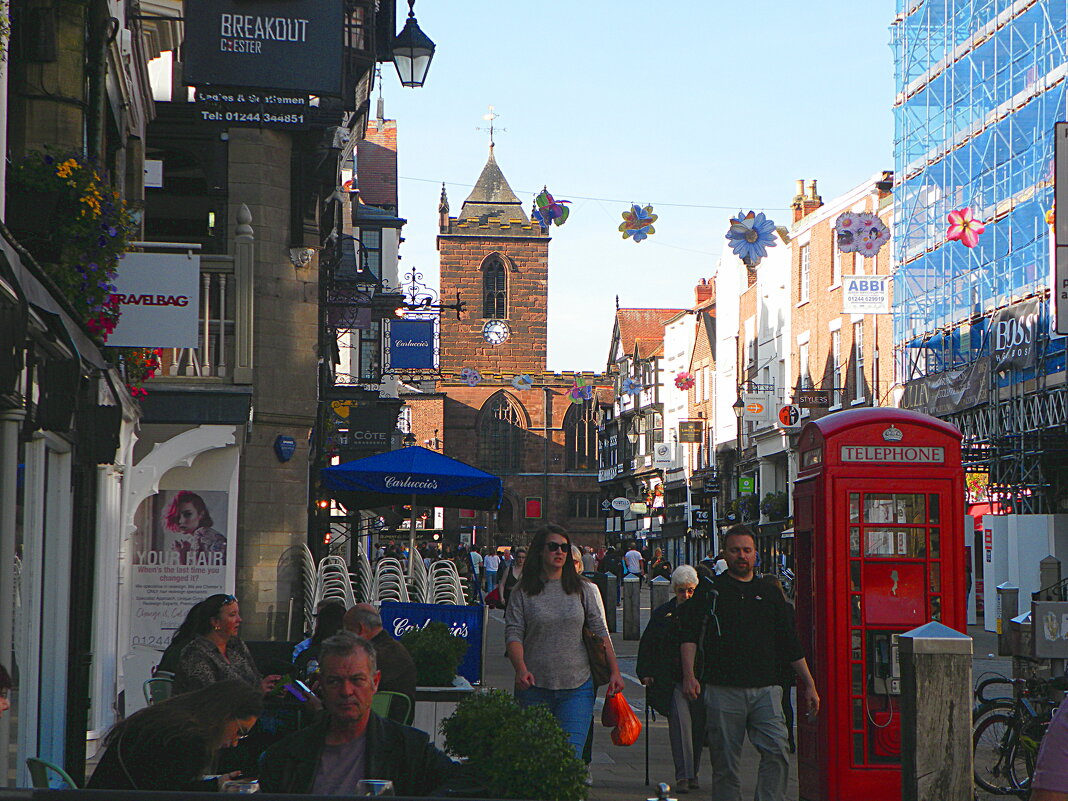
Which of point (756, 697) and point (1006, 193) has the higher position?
point (1006, 193)

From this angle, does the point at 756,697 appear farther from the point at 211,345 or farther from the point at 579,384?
the point at 579,384

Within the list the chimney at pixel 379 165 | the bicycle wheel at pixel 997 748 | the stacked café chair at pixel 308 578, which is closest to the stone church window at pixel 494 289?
the chimney at pixel 379 165

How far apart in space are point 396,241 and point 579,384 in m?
44.2

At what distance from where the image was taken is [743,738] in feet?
27.5

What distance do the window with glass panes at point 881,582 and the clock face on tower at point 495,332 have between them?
87.7 metres

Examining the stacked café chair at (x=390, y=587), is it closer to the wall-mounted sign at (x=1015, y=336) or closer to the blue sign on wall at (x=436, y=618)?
the blue sign on wall at (x=436, y=618)

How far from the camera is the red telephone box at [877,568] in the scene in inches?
383

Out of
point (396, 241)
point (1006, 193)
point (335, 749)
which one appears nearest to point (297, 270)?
point (335, 749)

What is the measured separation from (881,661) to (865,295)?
1200 inches

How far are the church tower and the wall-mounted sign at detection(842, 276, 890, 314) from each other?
58370 millimetres

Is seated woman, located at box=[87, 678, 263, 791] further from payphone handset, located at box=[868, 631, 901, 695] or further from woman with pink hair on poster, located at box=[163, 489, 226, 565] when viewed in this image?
woman with pink hair on poster, located at box=[163, 489, 226, 565]

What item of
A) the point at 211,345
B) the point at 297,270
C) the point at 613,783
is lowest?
the point at 613,783


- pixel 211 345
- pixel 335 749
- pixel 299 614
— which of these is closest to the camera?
pixel 335 749

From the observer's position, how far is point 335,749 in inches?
202
